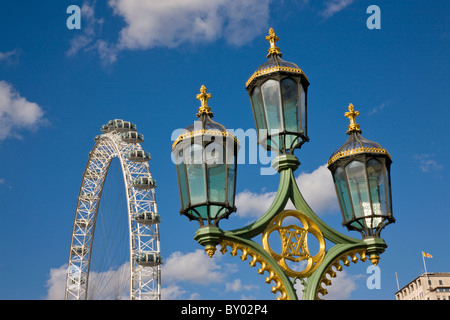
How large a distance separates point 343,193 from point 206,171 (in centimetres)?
160

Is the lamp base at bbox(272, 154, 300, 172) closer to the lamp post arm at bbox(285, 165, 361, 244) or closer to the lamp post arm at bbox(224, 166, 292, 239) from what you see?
the lamp post arm at bbox(224, 166, 292, 239)

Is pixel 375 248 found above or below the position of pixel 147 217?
below

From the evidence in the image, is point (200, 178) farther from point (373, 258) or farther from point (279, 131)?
point (373, 258)

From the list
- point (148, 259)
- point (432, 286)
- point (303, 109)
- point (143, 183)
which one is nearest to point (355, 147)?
point (303, 109)

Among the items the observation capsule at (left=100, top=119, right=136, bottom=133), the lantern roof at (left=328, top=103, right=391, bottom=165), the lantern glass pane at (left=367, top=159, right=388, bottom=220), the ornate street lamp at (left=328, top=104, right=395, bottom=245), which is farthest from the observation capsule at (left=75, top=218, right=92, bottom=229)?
the lantern glass pane at (left=367, top=159, right=388, bottom=220)

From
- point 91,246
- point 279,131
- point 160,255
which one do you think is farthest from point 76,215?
point 279,131

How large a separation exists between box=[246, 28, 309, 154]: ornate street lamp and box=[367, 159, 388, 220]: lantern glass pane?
2.33ft

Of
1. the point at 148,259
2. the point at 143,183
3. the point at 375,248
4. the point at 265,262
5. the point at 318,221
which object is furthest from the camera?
the point at 143,183

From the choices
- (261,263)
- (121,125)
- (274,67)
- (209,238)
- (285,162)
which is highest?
(121,125)

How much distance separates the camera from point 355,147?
5.92 m

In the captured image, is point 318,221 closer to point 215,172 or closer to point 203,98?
point 215,172

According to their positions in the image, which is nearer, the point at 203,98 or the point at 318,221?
the point at 318,221

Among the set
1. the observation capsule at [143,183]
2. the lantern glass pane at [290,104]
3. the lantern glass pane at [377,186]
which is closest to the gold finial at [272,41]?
the lantern glass pane at [290,104]

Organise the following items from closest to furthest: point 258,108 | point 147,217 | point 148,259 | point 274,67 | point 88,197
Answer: point 274,67, point 258,108, point 148,259, point 147,217, point 88,197
